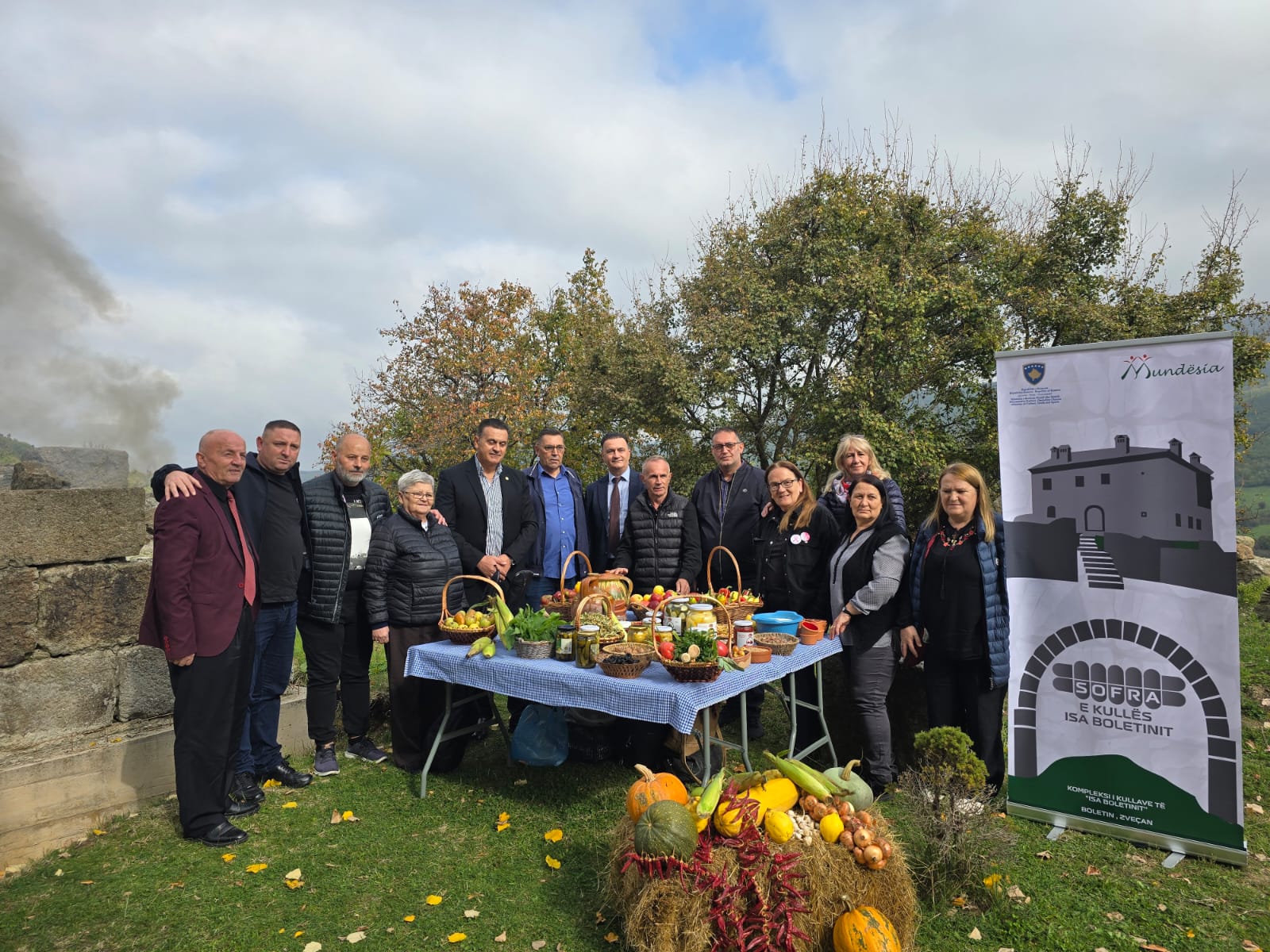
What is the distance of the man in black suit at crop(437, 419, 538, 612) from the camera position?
222 inches

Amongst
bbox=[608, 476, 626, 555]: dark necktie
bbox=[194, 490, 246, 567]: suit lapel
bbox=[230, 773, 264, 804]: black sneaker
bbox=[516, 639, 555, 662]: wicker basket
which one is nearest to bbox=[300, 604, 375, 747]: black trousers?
bbox=[230, 773, 264, 804]: black sneaker

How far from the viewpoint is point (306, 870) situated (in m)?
3.84

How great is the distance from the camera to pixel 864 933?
278cm

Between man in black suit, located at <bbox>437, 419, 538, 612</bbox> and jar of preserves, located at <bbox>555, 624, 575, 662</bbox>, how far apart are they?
1.50 meters

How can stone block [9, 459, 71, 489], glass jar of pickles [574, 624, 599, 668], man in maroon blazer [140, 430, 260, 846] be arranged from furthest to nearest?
stone block [9, 459, 71, 489] → glass jar of pickles [574, 624, 599, 668] → man in maroon blazer [140, 430, 260, 846]

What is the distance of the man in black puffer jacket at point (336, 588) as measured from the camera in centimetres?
491

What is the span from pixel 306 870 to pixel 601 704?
5.55 ft

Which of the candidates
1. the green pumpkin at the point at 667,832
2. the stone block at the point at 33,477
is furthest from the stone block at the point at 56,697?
the green pumpkin at the point at 667,832

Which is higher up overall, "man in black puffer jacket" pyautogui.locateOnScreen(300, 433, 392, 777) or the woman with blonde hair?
the woman with blonde hair

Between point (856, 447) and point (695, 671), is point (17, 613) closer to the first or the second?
point (695, 671)

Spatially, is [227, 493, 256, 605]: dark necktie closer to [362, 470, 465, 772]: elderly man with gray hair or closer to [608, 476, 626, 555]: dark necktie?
[362, 470, 465, 772]: elderly man with gray hair

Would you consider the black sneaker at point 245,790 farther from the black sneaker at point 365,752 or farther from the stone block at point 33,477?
the stone block at point 33,477

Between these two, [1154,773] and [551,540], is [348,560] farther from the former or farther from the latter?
[1154,773]

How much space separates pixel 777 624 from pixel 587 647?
116 cm
